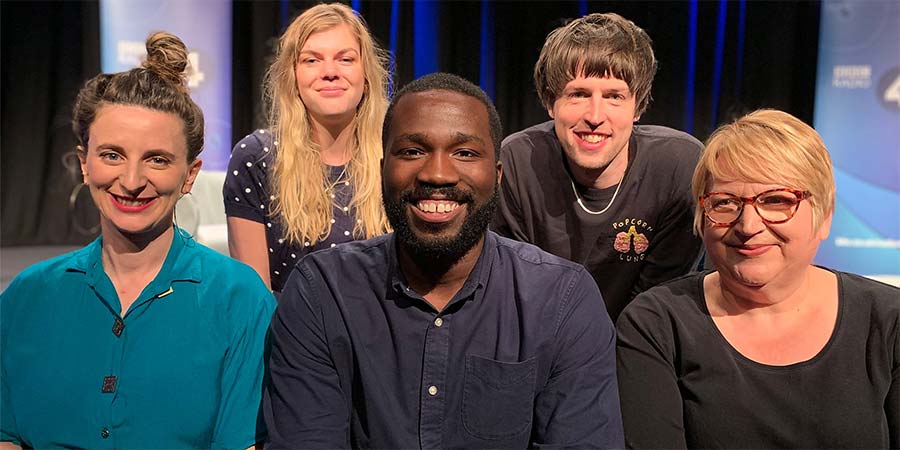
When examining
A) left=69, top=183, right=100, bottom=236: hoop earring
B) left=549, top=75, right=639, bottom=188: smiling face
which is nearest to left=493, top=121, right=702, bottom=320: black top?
left=549, top=75, right=639, bottom=188: smiling face

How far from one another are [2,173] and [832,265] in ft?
26.3

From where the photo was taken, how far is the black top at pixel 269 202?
2.88 metres

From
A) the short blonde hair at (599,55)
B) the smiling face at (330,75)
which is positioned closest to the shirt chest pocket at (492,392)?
the short blonde hair at (599,55)

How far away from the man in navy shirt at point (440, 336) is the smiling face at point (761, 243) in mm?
319

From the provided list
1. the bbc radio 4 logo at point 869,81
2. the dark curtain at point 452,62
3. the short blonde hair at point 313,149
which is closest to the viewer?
the short blonde hair at point 313,149

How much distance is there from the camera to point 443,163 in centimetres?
175

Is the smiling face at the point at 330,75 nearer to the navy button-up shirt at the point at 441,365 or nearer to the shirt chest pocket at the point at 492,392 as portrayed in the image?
the navy button-up shirt at the point at 441,365

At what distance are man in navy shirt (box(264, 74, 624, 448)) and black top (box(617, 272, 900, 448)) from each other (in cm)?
9

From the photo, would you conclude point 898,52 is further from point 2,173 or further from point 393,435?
point 2,173

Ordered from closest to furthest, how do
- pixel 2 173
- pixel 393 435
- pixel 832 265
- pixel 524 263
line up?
1. pixel 393 435
2. pixel 524 263
3. pixel 832 265
4. pixel 2 173

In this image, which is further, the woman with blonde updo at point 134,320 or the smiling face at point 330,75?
the smiling face at point 330,75

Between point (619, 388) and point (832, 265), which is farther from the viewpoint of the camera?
point (832, 265)

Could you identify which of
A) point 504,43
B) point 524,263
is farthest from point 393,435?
point 504,43

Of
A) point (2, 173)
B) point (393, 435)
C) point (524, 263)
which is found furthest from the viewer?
point (2, 173)
